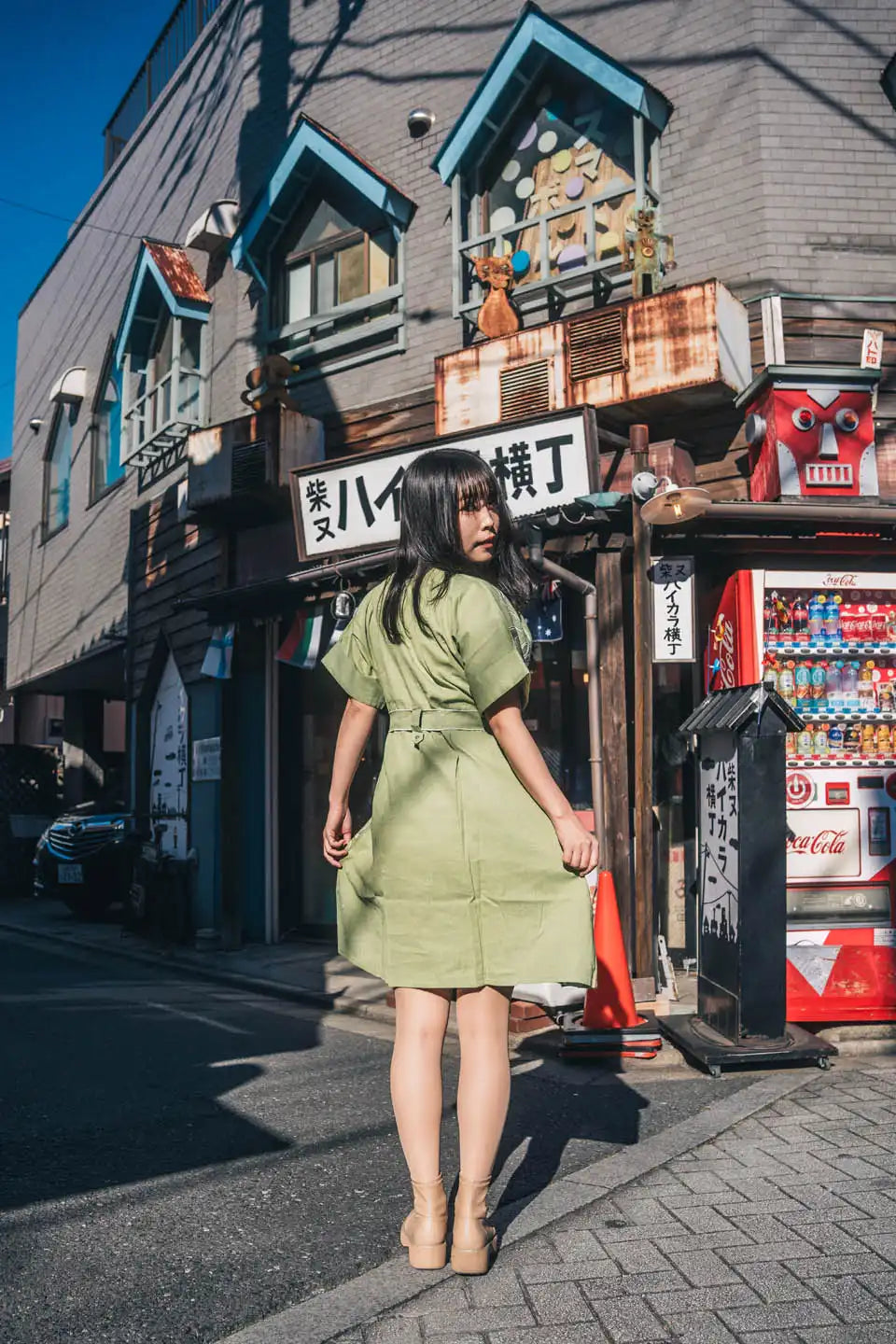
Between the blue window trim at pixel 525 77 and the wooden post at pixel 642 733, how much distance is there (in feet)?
9.78

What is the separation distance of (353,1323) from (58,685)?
1926 centimetres

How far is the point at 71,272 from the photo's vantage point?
1955cm

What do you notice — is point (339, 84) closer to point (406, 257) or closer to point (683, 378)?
point (406, 257)

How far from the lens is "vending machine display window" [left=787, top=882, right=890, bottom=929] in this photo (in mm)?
6379

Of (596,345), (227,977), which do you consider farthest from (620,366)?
(227,977)

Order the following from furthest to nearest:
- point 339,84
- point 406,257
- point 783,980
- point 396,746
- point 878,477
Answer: point 339,84
point 406,257
point 878,477
point 783,980
point 396,746

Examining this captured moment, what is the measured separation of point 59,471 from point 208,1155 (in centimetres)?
1796

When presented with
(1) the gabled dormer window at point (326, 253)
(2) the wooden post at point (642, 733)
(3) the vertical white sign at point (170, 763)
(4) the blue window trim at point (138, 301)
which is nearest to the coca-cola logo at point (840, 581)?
(2) the wooden post at point (642, 733)

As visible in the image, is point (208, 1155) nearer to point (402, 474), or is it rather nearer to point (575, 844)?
point (575, 844)

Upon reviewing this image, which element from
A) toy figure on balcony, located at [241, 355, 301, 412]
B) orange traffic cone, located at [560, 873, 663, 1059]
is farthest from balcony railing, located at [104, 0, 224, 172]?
orange traffic cone, located at [560, 873, 663, 1059]

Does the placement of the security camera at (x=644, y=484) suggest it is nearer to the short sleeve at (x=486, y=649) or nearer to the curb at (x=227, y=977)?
the curb at (x=227, y=977)

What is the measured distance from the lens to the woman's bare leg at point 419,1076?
2.85m

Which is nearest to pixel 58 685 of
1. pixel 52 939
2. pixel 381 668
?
pixel 52 939

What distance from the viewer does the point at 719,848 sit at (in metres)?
5.91
